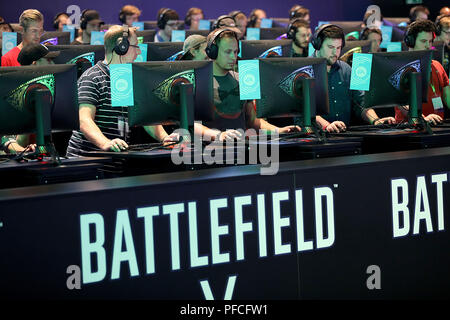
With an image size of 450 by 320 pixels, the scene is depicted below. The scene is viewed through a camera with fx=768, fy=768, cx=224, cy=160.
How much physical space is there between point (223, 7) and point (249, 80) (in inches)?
355

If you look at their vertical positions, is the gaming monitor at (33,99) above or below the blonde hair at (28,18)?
below

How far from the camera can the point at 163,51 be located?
5.34 metres

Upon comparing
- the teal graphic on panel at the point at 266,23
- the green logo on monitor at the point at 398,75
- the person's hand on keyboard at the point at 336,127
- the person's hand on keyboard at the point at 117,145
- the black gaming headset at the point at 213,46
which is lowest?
the person's hand on keyboard at the point at 336,127

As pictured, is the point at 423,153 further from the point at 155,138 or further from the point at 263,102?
the point at 155,138

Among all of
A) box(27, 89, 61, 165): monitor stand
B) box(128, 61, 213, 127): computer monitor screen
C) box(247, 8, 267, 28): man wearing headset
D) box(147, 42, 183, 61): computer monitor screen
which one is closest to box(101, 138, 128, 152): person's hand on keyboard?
box(128, 61, 213, 127): computer monitor screen

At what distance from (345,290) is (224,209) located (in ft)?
1.90

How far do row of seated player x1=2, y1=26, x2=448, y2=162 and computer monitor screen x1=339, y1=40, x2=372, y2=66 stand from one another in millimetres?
712

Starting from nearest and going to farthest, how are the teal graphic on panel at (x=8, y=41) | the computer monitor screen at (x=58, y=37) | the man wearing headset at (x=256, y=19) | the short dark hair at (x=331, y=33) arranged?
the short dark hair at (x=331, y=33), the teal graphic on panel at (x=8, y=41), the computer monitor screen at (x=58, y=37), the man wearing headset at (x=256, y=19)

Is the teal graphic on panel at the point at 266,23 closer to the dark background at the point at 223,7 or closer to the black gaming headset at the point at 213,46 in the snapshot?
the dark background at the point at 223,7

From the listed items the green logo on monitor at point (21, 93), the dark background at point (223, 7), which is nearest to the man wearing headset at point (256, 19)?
the dark background at point (223, 7)

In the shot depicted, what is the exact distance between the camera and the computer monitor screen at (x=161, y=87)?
3.39 m

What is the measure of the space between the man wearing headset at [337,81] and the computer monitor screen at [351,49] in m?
0.65

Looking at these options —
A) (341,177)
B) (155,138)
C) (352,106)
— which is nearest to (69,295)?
(341,177)

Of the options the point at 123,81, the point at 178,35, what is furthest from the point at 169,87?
the point at 178,35
